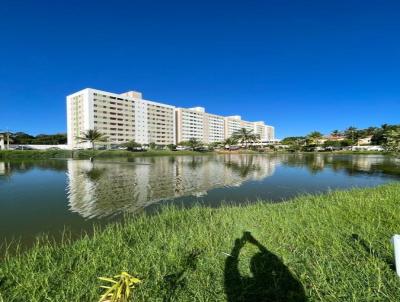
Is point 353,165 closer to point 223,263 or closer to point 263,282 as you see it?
point 223,263

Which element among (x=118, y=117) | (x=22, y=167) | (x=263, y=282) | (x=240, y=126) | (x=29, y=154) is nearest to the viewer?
(x=263, y=282)

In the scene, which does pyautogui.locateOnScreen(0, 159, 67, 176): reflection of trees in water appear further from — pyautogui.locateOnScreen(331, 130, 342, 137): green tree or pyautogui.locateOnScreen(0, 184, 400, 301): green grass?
pyautogui.locateOnScreen(331, 130, 342, 137): green tree

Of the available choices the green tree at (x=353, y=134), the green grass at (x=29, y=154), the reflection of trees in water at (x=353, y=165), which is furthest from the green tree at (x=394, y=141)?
the green tree at (x=353, y=134)

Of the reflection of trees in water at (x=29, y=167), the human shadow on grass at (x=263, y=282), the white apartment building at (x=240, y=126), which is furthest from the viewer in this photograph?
the white apartment building at (x=240, y=126)

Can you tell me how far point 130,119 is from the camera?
327 ft

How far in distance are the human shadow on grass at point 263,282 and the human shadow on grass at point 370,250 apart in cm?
140

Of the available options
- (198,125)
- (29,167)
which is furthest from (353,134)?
(29,167)

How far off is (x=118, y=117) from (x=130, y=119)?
20.0 feet

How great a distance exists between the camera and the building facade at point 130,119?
285ft

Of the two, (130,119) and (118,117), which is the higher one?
(118,117)

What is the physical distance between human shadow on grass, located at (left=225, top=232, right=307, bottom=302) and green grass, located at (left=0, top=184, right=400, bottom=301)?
0.05ft

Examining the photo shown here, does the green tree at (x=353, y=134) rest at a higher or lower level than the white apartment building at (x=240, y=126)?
lower

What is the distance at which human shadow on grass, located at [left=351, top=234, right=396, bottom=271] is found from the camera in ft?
11.2

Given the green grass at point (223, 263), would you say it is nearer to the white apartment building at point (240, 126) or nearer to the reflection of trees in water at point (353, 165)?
the reflection of trees in water at point (353, 165)
